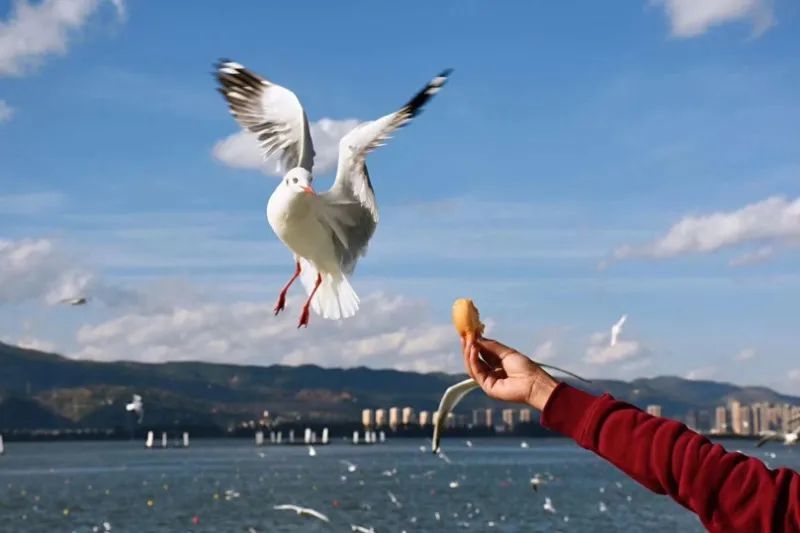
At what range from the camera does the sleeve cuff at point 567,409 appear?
1.24 metres

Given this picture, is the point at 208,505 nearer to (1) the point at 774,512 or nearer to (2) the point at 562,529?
(2) the point at 562,529

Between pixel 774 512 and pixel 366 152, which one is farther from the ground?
pixel 366 152

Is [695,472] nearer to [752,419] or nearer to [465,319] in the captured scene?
[465,319]

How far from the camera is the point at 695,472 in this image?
1187 millimetres

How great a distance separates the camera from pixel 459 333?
4.12 ft

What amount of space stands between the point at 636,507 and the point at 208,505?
13.3 m

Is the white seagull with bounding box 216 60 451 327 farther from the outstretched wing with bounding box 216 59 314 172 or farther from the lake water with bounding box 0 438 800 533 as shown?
Result: the lake water with bounding box 0 438 800 533

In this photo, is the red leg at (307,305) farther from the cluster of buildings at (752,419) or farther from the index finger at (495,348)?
the cluster of buildings at (752,419)

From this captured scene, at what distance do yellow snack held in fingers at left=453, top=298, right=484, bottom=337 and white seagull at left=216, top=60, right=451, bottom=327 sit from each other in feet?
1.60

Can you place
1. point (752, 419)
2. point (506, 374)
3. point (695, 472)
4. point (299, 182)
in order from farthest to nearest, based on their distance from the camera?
point (752, 419), point (299, 182), point (506, 374), point (695, 472)

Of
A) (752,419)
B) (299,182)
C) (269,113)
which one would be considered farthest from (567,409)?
(752,419)

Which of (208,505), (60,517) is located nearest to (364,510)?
(208,505)

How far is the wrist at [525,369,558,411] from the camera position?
1.25 meters

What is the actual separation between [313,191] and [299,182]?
0.04m
